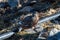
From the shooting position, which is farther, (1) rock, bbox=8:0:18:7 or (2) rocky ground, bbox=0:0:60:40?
(1) rock, bbox=8:0:18:7

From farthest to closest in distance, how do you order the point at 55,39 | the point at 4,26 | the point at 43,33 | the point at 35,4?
the point at 35,4 < the point at 4,26 < the point at 43,33 < the point at 55,39

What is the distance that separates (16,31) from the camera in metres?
11.3

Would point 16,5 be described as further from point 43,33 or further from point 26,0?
point 43,33

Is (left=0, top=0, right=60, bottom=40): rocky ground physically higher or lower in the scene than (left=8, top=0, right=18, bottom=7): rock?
lower

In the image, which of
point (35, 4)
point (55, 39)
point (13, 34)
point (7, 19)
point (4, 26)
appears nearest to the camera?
point (55, 39)

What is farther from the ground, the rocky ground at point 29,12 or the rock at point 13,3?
the rock at point 13,3

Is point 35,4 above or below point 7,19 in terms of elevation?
above

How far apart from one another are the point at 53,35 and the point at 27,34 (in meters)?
1.91

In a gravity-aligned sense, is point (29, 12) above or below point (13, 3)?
below

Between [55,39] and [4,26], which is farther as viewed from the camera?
[4,26]

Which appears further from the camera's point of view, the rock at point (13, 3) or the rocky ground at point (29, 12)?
the rock at point (13, 3)

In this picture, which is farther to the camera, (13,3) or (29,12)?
(13,3)

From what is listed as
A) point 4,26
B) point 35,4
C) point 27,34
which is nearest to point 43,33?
point 27,34

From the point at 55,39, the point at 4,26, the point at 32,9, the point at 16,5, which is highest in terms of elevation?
the point at 16,5
